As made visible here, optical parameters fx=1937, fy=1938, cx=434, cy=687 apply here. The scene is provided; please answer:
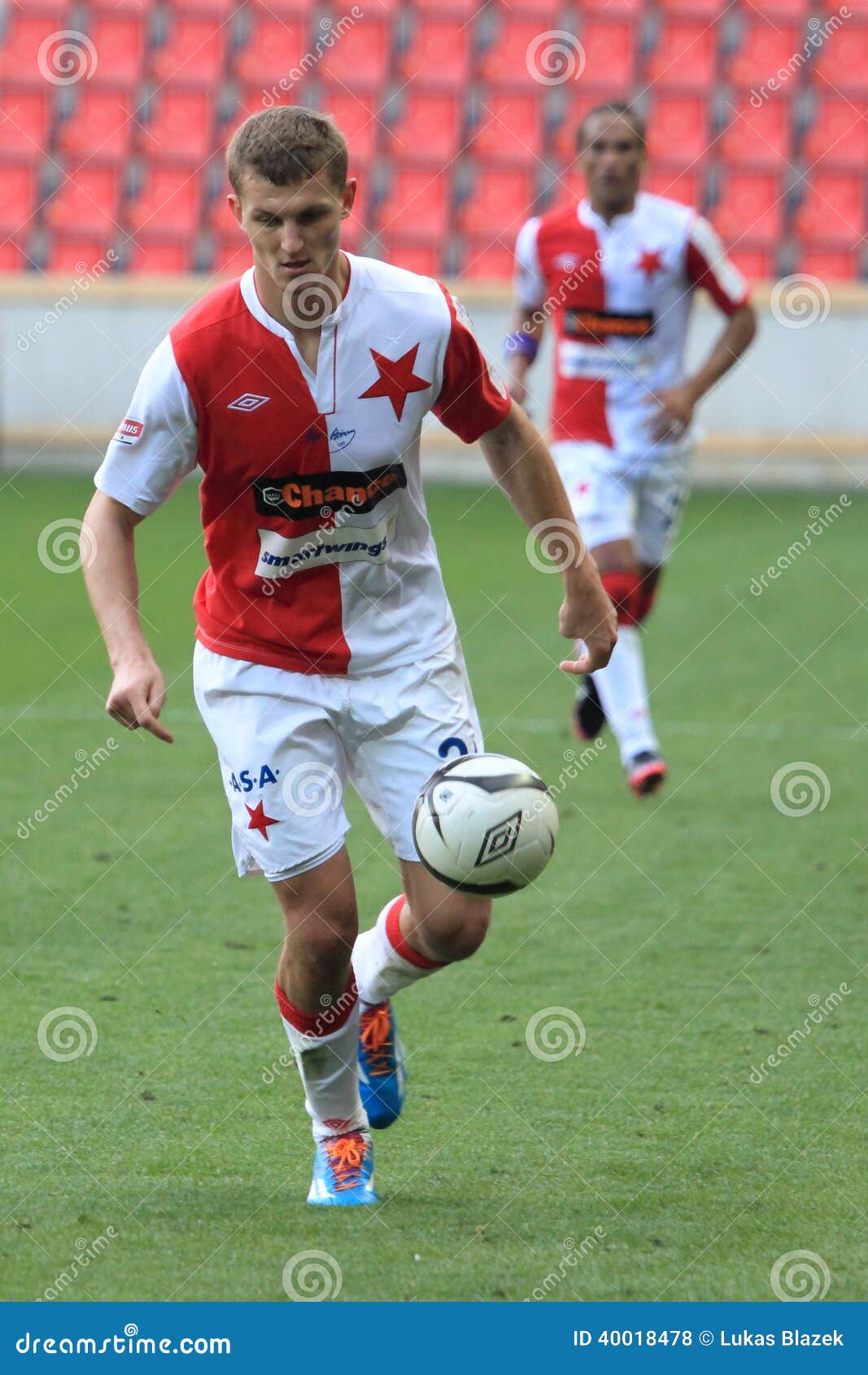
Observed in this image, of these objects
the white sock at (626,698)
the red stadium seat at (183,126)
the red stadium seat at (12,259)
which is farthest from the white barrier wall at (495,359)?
the white sock at (626,698)

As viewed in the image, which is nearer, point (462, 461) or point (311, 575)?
point (311, 575)

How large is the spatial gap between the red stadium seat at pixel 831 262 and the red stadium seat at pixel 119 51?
282 inches

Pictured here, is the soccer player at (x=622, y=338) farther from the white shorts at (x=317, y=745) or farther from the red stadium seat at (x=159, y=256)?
the red stadium seat at (x=159, y=256)

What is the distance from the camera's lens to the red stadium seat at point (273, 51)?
787 inches

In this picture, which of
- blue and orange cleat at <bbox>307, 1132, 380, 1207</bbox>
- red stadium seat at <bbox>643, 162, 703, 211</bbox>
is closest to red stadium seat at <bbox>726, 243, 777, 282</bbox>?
red stadium seat at <bbox>643, 162, 703, 211</bbox>

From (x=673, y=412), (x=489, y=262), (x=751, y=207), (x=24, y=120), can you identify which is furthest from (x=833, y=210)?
(x=673, y=412)

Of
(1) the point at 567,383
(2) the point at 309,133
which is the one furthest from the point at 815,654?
(2) the point at 309,133

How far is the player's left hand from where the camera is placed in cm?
755

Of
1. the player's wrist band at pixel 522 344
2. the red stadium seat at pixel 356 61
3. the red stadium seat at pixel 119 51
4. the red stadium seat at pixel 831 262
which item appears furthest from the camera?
the red stadium seat at pixel 119 51

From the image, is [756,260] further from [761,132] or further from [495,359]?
[495,359]

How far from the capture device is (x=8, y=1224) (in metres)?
3.55

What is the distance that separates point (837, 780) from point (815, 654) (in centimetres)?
282

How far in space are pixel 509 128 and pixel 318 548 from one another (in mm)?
17262

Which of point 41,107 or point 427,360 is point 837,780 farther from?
point 41,107
